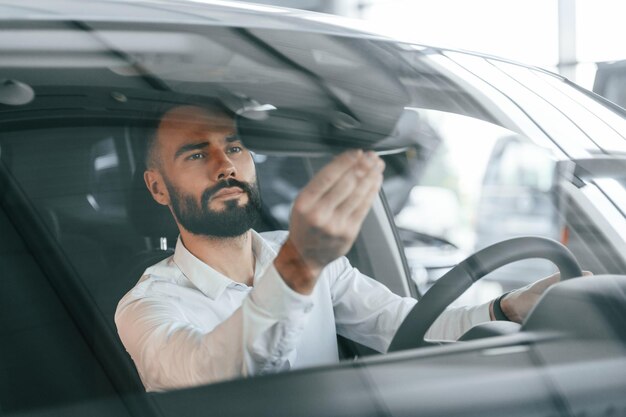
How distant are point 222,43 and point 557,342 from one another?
1.94 ft

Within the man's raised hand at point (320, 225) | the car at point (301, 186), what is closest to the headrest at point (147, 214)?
the car at point (301, 186)

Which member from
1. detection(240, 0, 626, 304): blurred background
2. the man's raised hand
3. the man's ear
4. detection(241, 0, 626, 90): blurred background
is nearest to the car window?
detection(240, 0, 626, 304): blurred background

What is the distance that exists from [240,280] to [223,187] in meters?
0.12

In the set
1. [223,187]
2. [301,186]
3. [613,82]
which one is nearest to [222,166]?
[223,187]

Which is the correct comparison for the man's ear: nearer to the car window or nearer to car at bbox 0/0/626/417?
car at bbox 0/0/626/417

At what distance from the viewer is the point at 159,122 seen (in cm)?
108

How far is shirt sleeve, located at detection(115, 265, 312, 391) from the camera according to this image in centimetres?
95

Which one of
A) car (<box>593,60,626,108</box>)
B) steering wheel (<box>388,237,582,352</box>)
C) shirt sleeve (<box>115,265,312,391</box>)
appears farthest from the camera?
car (<box>593,60,626,108</box>)

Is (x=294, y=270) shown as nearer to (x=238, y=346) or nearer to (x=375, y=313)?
(x=238, y=346)

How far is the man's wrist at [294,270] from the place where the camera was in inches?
37.5

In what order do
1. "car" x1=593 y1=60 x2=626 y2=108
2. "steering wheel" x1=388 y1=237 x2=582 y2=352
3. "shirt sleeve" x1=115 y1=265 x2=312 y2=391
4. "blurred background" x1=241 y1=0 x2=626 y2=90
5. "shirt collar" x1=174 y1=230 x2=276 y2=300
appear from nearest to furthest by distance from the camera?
1. "shirt sleeve" x1=115 y1=265 x2=312 y2=391
2. "shirt collar" x1=174 y1=230 x2=276 y2=300
3. "steering wheel" x1=388 y1=237 x2=582 y2=352
4. "car" x1=593 y1=60 x2=626 y2=108
5. "blurred background" x1=241 y1=0 x2=626 y2=90

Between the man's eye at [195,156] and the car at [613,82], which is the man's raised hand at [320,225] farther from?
the car at [613,82]

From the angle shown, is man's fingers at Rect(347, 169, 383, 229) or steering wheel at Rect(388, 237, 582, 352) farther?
steering wheel at Rect(388, 237, 582, 352)

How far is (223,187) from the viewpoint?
1.10 m
